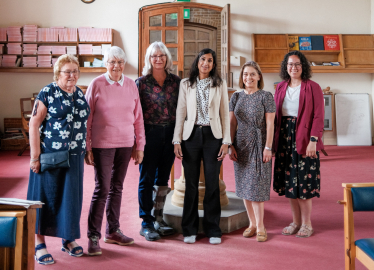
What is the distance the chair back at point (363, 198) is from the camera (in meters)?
1.93

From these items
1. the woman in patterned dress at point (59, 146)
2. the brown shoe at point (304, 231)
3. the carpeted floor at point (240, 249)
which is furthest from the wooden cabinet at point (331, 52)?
the woman in patterned dress at point (59, 146)

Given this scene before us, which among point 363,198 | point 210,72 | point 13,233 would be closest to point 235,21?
point 210,72

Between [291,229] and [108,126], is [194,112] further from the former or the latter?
[291,229]

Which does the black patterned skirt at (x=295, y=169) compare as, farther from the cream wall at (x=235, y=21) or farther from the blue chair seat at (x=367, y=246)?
the cream wall at (x=235, y=21)

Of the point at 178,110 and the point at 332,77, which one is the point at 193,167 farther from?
the point at 332,77

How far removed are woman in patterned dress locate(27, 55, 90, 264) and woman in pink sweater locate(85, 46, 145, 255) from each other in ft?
0.44

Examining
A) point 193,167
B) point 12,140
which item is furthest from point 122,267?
point 12,140

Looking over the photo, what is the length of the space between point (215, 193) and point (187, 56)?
6134 mm

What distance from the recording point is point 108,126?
2.74m

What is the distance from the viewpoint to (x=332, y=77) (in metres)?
9.00

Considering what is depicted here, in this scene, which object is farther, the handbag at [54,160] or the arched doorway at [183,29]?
the arched doorway at [183,29]

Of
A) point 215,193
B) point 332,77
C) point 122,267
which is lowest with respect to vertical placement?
point 122,267

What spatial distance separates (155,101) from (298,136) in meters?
1.14

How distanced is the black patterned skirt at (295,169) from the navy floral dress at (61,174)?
A: 1559 millimetres
